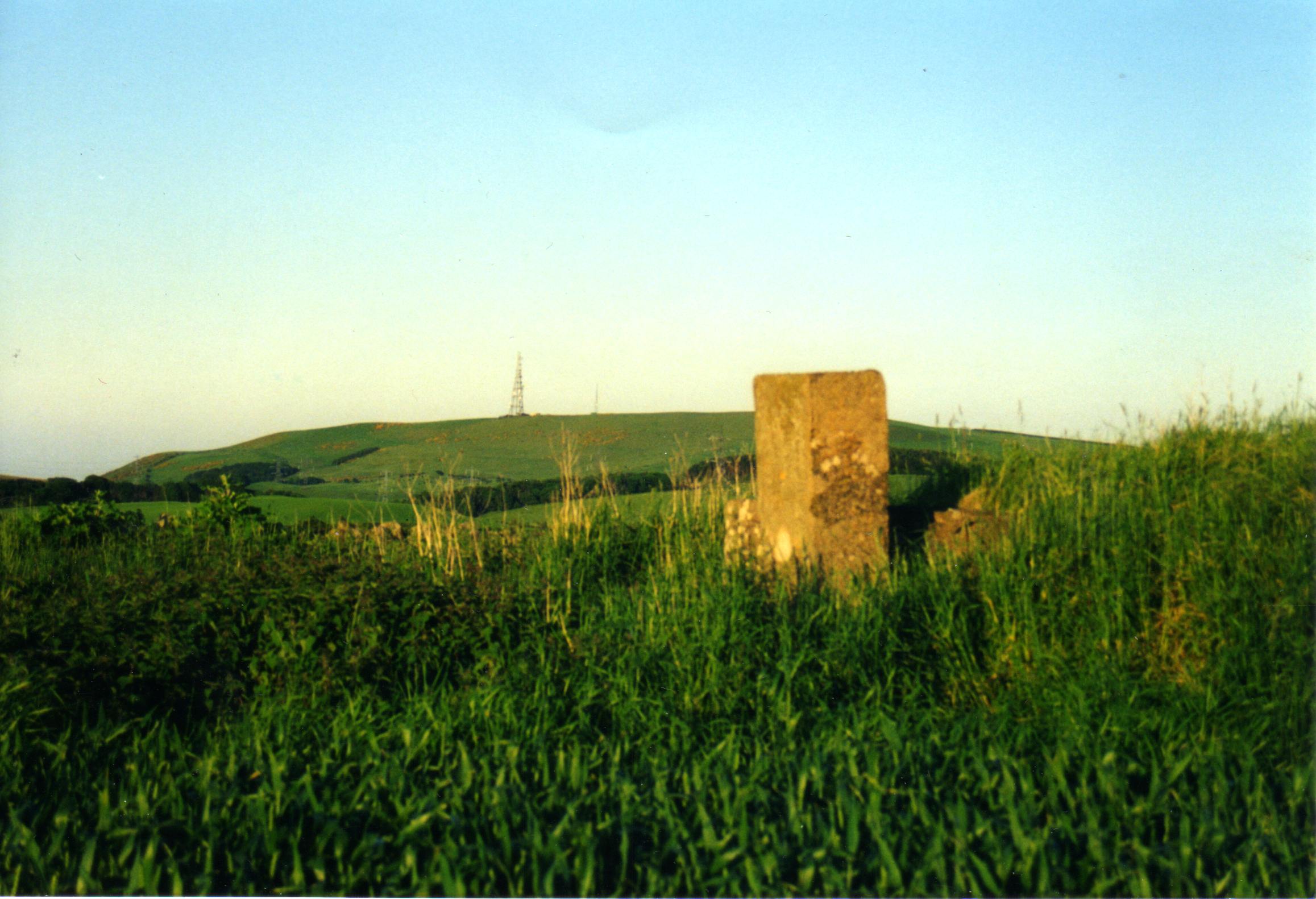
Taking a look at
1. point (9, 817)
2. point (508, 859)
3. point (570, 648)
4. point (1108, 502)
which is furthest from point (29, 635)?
point (1108, 502)

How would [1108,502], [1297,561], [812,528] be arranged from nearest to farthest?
1. [1297,561]
2. [1108,502]
3. [812,528]

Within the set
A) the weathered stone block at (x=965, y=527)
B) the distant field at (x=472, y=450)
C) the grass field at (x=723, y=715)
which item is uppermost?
the distant field at (x=472, y=450)

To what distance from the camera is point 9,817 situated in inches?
126

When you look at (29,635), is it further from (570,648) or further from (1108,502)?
(1108,502)

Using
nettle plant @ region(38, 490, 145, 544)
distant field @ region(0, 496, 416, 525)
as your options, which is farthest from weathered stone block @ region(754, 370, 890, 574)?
nettle plant @ region(38, 490, 145, 544)

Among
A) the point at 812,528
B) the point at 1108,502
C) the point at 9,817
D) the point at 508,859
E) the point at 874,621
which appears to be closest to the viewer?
the point at 508,859

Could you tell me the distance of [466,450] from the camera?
14656mm

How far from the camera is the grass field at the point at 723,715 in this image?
280 centimetres

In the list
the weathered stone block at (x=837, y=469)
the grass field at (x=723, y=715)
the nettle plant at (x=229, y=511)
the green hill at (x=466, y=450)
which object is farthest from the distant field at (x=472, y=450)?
the grass field at (x=723, y=715)

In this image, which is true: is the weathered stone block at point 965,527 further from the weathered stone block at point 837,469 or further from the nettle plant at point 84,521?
the nettle plant at point 84,521

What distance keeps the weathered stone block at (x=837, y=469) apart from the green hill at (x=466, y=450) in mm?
2550

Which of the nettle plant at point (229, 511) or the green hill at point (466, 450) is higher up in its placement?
the green hill at point (466, 450)

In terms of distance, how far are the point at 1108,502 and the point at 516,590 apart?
339cm

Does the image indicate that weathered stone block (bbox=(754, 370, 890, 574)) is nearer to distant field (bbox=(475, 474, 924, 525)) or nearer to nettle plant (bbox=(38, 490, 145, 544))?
distant field (bbox=(475, 474, 924, 525))
